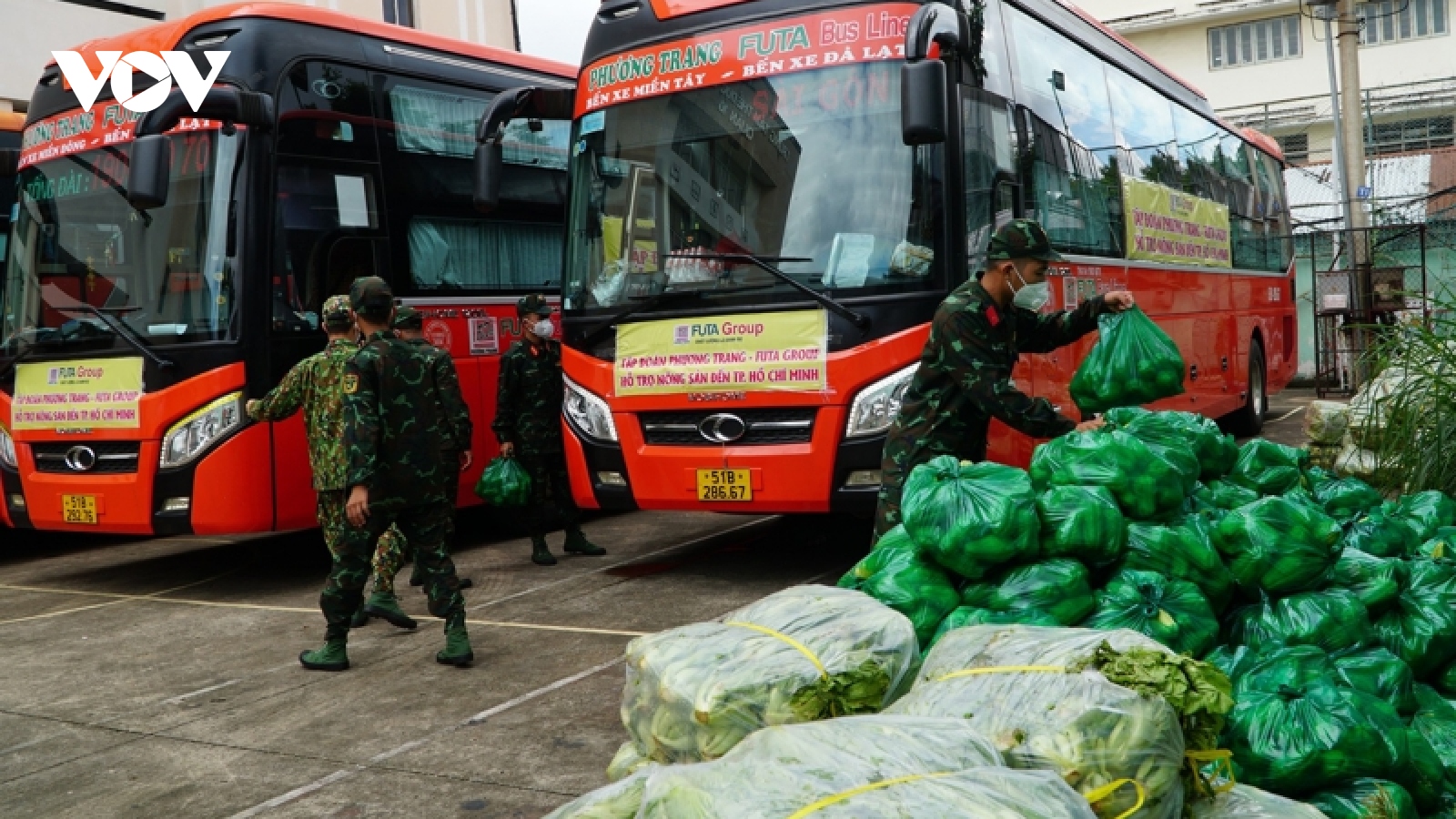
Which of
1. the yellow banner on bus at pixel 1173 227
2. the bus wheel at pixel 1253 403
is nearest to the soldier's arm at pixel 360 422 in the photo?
the yellow banner on bus at pixel 1173 227

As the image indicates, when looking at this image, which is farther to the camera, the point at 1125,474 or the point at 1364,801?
the point at 1125,474

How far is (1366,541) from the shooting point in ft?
14.7

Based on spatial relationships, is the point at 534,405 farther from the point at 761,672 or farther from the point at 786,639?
the point at 761,672

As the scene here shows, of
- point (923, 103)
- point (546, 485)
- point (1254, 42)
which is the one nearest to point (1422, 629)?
point (923, 103)

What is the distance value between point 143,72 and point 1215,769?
821 centimetres

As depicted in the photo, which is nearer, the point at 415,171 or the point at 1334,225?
the point at 415,171

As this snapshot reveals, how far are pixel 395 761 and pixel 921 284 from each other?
380 centimetres

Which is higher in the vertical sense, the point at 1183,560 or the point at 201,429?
the point at 201,429

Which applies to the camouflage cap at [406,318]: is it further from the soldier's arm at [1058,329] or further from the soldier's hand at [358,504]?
the soldier's arm at [1058,329]

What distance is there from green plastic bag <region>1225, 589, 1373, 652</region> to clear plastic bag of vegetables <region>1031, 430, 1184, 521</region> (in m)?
0.41

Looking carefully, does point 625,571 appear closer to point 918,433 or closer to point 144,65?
point 918,433

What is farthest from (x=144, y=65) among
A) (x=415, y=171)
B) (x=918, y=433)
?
(x=918, y=433)

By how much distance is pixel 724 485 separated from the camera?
25.0ft

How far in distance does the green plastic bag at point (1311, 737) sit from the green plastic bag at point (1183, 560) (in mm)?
613
